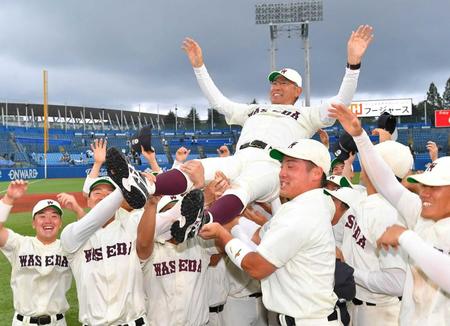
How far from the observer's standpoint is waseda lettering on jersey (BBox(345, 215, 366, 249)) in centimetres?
408

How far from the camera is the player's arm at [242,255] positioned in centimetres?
309

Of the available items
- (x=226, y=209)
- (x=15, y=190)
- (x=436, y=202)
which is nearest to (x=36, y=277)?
(x=15, y=190)

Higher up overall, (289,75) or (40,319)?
(289,75)

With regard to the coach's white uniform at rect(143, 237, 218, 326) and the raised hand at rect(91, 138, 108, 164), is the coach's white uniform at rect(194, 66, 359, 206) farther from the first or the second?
the raised hand at rect(91, 138, 108, 164)

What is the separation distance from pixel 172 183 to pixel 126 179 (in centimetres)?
54

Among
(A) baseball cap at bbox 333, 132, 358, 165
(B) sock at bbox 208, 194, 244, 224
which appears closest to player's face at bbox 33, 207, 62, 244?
(B) sock at bbox 208, 194, 244, 224

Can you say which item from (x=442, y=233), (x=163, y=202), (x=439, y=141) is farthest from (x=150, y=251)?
(x=439, y=141)

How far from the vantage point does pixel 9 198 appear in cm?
425

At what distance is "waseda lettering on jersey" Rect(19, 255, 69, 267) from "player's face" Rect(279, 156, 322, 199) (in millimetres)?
2180

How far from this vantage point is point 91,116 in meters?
62.9

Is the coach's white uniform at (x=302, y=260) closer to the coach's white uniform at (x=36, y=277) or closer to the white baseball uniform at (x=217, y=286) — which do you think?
the white baseball uniform at (x=217, y=286)

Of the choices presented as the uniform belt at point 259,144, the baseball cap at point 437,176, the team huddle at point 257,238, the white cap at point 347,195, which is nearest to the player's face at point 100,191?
the team huddle at point 257,238

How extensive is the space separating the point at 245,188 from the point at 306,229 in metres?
0.88

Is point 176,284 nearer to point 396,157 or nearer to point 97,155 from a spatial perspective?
point 97,155
